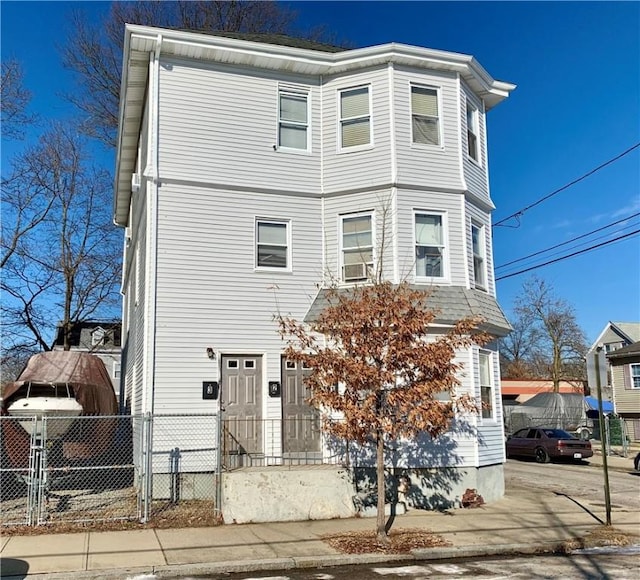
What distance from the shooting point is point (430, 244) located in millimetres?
14328

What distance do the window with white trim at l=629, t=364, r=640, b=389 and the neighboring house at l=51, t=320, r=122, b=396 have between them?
96.9 feet

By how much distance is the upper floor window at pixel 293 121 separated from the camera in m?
14.9

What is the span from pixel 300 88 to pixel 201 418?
8044mm

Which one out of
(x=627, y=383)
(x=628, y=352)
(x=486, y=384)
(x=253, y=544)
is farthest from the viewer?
(x=627, y=383)

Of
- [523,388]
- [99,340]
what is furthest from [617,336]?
[99,340]

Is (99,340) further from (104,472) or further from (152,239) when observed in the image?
(152,239)

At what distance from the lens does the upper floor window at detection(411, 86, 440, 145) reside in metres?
14.8

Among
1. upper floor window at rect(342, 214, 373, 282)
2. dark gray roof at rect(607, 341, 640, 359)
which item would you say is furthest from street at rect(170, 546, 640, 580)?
dark gray roof at rect(607, 341, 640, 359)

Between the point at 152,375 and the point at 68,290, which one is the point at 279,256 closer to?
the point at 152,375

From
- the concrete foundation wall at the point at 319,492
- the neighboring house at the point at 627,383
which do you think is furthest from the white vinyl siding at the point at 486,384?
the neighboring house at the point at 627,383

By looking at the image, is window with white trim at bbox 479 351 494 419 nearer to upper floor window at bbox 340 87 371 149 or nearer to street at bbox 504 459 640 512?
street at bbox 504 459 640 512

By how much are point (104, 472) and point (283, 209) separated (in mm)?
7550

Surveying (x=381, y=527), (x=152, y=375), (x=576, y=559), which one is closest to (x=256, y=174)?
(x=152, y=375)

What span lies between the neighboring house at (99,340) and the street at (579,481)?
833 inches
